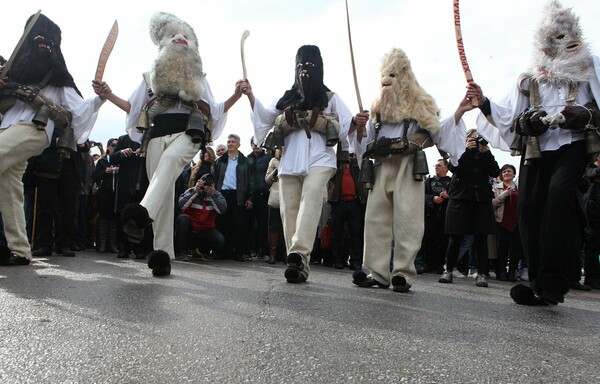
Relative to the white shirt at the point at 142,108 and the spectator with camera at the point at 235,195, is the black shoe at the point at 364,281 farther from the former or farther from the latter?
the spectator with camera at the point at 235,195

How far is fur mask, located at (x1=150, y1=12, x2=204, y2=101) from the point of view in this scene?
5441mm

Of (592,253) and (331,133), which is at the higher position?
(331,133)

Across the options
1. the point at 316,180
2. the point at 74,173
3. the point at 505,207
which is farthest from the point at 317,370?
the point at 505,207

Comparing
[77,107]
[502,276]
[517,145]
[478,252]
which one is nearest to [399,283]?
[517,145]

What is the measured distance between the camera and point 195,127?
5254 mm

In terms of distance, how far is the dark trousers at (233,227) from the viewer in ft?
31.1

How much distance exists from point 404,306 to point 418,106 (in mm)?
2176

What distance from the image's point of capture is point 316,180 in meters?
5.45

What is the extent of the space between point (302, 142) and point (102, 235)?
5100 millimetres

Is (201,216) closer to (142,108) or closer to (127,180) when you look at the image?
(127,180)

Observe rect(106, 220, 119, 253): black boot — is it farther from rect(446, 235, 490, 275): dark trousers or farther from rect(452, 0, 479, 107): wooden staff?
→ rect(452, 0, 479, 107): wooden staff

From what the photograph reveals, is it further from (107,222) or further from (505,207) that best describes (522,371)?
(107,222)

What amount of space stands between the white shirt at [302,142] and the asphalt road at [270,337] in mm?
1524

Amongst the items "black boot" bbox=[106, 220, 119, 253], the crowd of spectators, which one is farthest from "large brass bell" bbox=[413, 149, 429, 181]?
"black boot" bbox=[106, 220, 119, 253]
